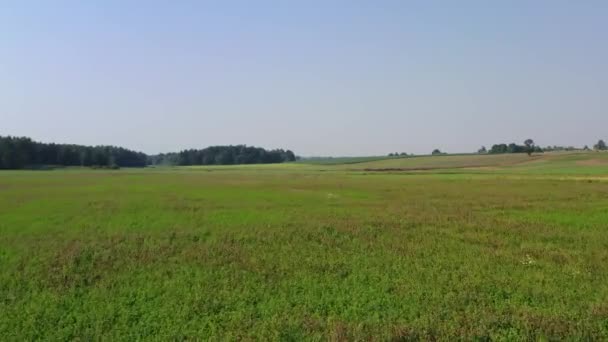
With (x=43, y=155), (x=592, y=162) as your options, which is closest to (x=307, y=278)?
(x=592, y=162)

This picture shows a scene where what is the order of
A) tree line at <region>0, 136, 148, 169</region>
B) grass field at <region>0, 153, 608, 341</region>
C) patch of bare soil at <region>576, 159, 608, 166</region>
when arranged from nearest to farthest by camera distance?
grass field at <region>0, 153, 608, 341</region> → patch of bare soil at <region>576, 159, 608, 166</region> → tree line at <region>0, 136, 148, 169</region>

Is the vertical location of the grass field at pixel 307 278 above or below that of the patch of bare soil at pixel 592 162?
below

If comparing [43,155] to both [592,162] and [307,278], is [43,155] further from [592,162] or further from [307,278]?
[307,278]

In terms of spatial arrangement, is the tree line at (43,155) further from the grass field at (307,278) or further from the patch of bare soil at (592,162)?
the patch of bare soil at (592,162)

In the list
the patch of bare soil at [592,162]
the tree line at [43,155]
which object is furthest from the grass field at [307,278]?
the tree line at [43,155]

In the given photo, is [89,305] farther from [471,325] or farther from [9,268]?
[471,325]

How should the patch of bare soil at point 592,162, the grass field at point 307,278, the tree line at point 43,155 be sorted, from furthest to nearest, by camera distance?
the tree line at point 43,155 → the patch of bare soil at point 592,162 → the grass field at point 307,278

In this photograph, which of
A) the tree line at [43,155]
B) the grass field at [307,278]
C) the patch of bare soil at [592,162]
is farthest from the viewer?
the tree line at [43,155]

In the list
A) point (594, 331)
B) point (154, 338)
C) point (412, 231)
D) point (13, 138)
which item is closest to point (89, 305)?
point (154, 338)

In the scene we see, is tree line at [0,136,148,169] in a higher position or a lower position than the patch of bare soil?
higher

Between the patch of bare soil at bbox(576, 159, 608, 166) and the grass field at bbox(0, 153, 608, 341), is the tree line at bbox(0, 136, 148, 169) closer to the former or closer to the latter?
the grass field at bbox(0, 153, 608, 341)

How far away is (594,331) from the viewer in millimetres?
10148

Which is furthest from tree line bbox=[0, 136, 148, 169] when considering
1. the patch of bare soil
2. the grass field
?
the patch of bare soil

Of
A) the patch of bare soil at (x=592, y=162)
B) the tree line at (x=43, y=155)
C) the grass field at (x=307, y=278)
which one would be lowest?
the grass field at (x=307, y=278)
